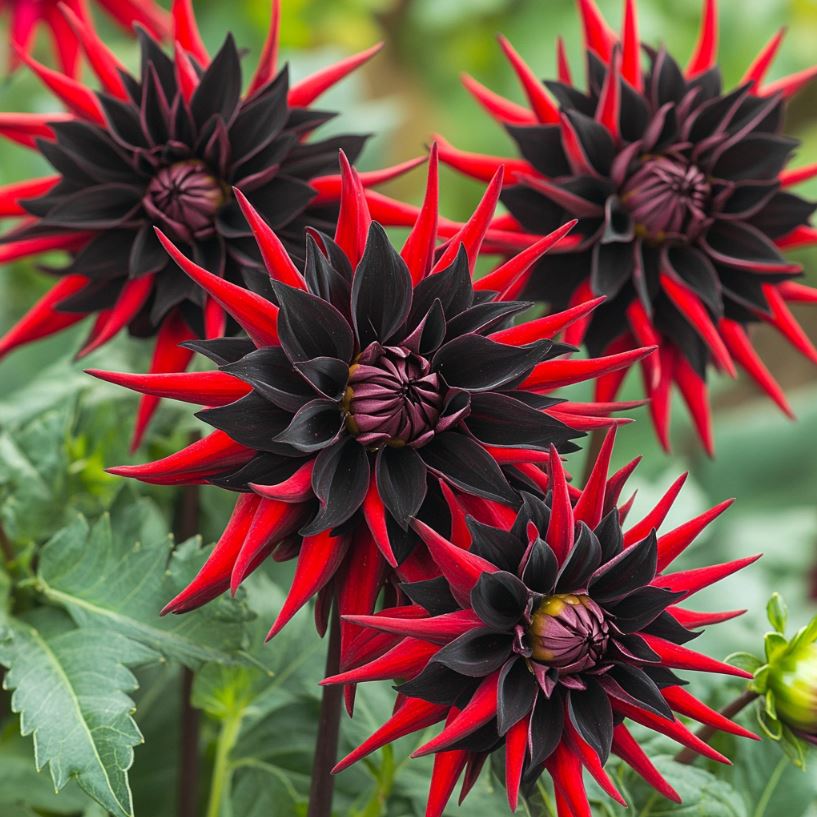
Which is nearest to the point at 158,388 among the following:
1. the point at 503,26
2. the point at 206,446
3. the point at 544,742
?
the point at 206,446

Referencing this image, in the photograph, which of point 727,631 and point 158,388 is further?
point 727,631

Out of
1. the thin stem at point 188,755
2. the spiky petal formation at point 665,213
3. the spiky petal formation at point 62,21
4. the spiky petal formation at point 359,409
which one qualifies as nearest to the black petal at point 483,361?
the spiky petal formation at point 359,409

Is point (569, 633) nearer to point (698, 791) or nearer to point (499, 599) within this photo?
point (499, 599)

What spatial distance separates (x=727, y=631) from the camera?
61cm

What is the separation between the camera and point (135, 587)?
421 mm

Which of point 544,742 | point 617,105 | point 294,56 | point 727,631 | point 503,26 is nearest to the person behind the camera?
point 544,742

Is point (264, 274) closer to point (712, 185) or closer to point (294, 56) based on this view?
point (712, 185)

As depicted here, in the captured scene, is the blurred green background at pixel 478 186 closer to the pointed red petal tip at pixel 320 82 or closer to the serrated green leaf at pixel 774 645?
the pointed red petal tip at pixel 320 82

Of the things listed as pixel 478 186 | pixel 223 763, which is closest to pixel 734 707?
pixel 223 763

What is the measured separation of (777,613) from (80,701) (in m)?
0.25

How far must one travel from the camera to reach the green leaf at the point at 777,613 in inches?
15.2

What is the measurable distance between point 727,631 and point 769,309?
261 millimetres

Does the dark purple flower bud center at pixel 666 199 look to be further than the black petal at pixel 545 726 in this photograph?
Yes

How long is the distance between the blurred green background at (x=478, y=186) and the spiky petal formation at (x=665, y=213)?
0.29ft
